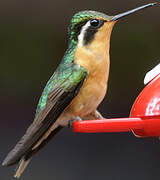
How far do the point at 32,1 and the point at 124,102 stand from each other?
1.81 m

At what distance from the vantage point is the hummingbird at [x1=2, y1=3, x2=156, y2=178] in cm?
349

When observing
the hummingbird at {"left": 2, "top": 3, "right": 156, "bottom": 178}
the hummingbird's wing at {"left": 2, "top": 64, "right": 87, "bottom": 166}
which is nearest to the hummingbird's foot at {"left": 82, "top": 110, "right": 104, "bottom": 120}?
the hummingbird at {"left": 2, "top": 3, "right": 156, "bottom": 178}

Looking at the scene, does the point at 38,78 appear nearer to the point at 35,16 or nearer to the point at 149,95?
the point at 35,16

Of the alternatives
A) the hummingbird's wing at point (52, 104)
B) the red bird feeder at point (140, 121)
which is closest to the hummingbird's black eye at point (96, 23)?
the hummingbird's wing at point (52, 104)

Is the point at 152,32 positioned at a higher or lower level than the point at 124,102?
higher

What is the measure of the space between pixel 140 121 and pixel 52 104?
56 cm

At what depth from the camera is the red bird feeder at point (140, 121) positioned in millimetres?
3055

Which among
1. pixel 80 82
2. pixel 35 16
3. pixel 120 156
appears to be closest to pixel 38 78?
pixel 35 16

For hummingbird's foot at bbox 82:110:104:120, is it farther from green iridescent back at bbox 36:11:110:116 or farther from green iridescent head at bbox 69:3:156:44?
green iridescent head at bbox 69:3:156:44

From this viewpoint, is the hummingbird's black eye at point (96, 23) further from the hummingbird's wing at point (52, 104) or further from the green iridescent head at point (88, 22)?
the hummingbird's wing at point (52, 104)

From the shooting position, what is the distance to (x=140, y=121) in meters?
3.16

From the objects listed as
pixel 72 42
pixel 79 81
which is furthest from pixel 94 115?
pixel 72 42

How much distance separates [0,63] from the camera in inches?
287

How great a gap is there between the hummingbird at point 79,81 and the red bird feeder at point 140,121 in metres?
0.32
